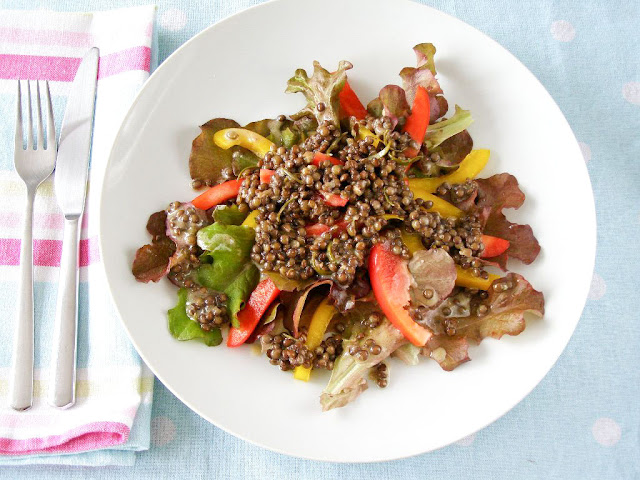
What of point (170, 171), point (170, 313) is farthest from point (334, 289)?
point (170, 171)

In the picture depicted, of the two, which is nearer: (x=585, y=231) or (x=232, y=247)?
(x=232, y=247)

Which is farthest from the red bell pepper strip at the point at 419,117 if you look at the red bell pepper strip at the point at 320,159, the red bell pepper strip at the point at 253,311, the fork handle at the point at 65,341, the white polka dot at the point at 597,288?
the fork handle at the point at 65,341

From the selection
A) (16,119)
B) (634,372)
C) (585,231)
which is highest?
(16,119)

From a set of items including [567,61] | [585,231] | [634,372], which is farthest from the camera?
[567,61]

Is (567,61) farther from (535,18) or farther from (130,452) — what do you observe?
(130,452)

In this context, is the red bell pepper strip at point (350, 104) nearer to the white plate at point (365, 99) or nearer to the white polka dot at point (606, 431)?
the white plate at point (365, 99)

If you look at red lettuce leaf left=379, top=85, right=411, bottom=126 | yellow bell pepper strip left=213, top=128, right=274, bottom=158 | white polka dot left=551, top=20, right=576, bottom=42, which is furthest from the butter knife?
white polka dot left=551, top=20, right=576, bottom=42
